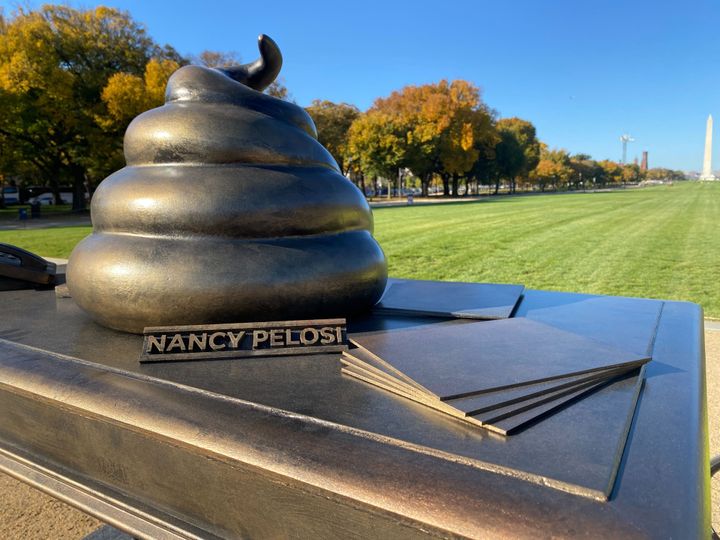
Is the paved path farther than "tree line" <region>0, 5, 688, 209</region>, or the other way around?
"tree line" <region>0, 5, 688, 209</region>

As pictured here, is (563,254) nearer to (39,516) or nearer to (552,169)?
(39,516)

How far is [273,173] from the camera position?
9.25 feet

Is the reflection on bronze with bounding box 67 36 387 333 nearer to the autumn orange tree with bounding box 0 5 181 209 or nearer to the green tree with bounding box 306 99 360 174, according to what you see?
the autumn orange tree with bounding box 0 5 181 209

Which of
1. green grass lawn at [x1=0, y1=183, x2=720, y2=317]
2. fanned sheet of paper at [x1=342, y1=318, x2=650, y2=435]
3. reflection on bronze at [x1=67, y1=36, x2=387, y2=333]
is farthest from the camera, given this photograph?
green grass lawn at [x1=0, y1=183, x2=720, y2=317]

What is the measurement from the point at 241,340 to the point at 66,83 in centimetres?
3362

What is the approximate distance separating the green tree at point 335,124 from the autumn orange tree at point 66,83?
21.8 meters

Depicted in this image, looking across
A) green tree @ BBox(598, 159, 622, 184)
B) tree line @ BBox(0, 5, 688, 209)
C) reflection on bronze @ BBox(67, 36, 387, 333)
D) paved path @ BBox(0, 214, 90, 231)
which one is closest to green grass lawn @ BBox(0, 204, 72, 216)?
tree line @ BBox(0, 5, 688, 209)

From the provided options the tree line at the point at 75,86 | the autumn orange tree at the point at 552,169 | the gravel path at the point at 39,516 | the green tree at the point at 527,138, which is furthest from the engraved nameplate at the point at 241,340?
the autumn orange tree at the point at 552,169

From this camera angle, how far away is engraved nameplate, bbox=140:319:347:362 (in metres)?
2.45

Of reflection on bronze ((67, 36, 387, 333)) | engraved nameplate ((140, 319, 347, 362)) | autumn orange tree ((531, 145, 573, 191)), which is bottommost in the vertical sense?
engraved nameplate ((140, 319, 347, 362))

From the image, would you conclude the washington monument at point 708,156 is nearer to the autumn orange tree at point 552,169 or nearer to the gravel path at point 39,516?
the autumn orange tree at point 552,169

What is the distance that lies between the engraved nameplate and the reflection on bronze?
13cm

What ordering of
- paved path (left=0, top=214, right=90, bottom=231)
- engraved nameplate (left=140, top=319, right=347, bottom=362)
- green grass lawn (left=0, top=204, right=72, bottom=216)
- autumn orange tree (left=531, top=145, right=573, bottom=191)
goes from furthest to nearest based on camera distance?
autumn orange tree (left=531, top=145, right=573, bottom=191), green grass lawn (left=0, top=204, right=72, bottom=216), paved path (left=0, top=214, right=90, bottom=231), engraved nameplate (left=140, top=319, right=347, bottom=362)

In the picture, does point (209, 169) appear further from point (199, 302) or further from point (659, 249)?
point (659, 249)
